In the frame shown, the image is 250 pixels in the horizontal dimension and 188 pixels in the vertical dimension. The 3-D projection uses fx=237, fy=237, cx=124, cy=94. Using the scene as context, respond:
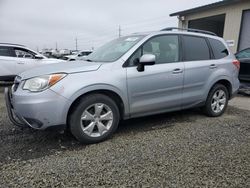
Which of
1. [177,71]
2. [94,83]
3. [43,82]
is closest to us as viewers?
[43,82]

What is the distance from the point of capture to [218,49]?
4.92 metres

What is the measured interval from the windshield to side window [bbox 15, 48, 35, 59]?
5595mm

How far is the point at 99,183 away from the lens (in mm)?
2498

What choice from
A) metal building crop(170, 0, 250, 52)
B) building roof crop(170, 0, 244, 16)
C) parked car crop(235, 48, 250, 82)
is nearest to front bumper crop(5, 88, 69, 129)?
parked car crop(235, 48, 250, 82)

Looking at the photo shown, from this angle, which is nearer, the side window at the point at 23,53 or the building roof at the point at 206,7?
the side window at the point at 23,53

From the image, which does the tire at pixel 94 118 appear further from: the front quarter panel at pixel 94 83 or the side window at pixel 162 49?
the side window at pixel 162 49

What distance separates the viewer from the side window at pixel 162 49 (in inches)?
155

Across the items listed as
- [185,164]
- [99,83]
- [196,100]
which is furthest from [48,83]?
[196,100]

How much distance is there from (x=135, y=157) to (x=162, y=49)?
6.58 feet

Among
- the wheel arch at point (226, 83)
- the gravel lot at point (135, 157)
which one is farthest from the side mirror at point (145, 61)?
the wheel arch at point (226, 83)

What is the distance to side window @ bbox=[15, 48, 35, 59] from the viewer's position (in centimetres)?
901

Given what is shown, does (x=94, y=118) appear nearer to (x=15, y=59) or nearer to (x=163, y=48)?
(x=163, y=48)

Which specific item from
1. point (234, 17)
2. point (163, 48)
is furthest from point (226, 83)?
point (234, 17)

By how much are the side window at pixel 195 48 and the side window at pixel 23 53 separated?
6770mm
